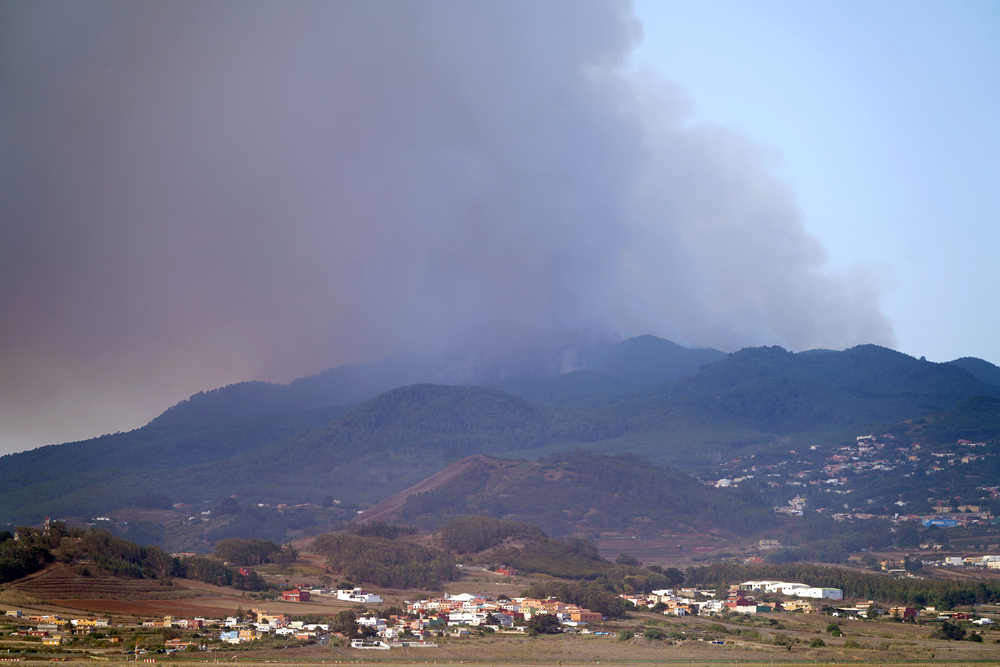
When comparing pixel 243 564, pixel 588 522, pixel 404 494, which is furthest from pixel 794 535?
pixel 243 564

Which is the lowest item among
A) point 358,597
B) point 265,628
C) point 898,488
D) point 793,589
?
point 265,628

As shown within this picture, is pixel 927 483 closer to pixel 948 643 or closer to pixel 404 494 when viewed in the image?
pixel 404 494

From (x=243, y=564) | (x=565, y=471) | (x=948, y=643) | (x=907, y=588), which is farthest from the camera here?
(x=565, y=471)

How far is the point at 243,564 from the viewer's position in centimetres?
10525

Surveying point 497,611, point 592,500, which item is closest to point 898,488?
point 592,500

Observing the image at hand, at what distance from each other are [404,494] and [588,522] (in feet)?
126

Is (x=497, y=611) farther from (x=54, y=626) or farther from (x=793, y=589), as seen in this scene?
(x=54, y=626)

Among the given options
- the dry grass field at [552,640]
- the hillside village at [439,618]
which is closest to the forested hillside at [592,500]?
the hillside village at [439,618]

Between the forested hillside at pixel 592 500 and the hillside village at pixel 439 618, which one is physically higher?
the forested hillside at pixel 592 500

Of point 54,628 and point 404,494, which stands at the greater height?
point 404,494

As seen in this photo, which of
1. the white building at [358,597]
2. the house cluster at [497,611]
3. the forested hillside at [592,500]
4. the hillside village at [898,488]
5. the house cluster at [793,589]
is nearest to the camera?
the house cluster at [497,611]

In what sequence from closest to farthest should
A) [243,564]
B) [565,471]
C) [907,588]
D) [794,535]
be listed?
[907,588] < [243,564] < [794,535] < [565,471]

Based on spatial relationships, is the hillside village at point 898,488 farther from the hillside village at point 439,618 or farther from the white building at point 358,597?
the white building at point 358,597

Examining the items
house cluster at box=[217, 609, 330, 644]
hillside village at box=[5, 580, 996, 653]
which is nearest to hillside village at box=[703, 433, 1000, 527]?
hillside village at box=[5, 580, 996, 653]
